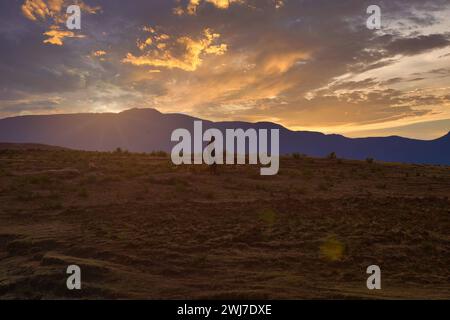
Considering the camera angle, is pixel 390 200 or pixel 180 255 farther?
pixel 390 200

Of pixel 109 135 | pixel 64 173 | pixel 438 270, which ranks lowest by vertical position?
pixel 438 270

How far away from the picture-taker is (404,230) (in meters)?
13.4

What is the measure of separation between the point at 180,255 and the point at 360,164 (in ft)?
89.8

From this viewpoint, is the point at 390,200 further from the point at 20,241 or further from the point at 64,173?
the point at 64,173

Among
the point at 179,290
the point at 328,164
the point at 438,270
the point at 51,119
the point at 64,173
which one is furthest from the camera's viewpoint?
the point at 51,119

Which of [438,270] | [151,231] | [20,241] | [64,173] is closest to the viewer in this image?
[438,270]

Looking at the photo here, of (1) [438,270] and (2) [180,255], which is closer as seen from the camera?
(1) [438,270]

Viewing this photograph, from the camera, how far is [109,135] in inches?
7362

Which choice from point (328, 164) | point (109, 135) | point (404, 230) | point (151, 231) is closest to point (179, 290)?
point (151, 231)

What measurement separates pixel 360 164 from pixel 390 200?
1687cm
